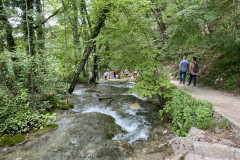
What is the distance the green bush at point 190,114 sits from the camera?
4.48 meters

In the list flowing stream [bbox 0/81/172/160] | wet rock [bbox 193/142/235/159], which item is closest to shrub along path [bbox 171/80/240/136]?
wet rock [bbox 193/142/235/159]

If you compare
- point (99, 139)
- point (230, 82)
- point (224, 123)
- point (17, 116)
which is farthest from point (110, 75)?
point (224, 123)

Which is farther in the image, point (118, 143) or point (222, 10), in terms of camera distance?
point (222, 10)

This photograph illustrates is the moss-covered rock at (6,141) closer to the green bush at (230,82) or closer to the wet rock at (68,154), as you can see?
the wet rock at (68,154)

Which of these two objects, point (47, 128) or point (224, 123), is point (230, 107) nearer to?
point (224, 123)

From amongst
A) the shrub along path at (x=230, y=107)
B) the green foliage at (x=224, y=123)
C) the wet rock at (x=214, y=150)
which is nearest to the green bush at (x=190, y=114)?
the green foliage at (x=224, y=123)

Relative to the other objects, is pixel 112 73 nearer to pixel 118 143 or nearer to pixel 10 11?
pixel 10 11

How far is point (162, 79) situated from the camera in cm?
602

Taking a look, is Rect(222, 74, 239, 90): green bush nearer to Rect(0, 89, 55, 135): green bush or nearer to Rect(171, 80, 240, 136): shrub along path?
Rect(171, 80, 240, 136): shrub along path

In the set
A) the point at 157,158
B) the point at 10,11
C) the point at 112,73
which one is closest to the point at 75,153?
the point at 157,158

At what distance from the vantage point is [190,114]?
192 inches

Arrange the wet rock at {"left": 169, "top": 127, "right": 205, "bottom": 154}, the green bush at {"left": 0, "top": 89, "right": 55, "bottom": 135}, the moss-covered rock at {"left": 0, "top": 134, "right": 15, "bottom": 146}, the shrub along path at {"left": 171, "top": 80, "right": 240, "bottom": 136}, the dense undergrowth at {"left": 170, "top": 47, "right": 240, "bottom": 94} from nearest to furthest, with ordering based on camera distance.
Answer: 1. the wet rock at {"left": 169, "top": 127, "right": 205, "bottom": 154}
2. the shrub along path at {"left": 171, "top": 80, "right": 240, "bottom": 136}
3. the moss-covered rock at {"left": 0, "top": 134, "right": 15, "bottom": 146}
4. the green bush at {"left": 0, "top": 89, "right": 55, "bottom": 135}
5. the dense undergrowth at {"left": 170, "top": 47, "right": 240, "bottom": 94}

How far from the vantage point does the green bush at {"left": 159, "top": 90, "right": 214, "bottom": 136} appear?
448 cm

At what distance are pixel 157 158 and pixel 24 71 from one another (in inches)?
Result: 246
